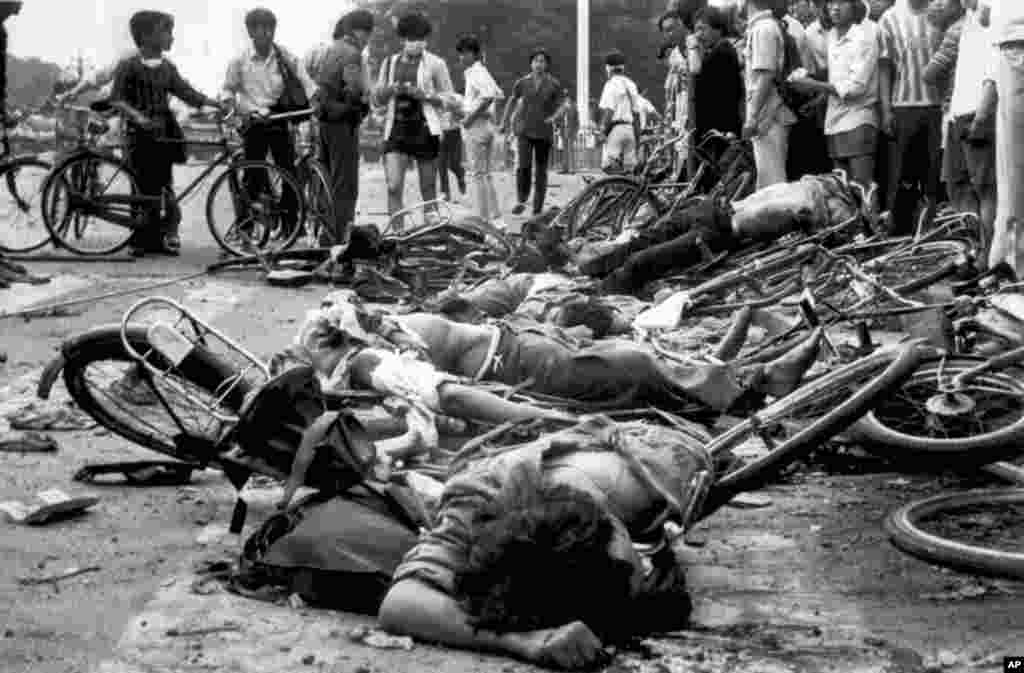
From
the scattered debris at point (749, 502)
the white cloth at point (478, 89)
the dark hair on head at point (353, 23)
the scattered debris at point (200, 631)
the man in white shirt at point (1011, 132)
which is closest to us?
the scattered debris at point (200, 631)

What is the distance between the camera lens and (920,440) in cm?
593

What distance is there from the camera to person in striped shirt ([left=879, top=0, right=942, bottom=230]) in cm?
1180

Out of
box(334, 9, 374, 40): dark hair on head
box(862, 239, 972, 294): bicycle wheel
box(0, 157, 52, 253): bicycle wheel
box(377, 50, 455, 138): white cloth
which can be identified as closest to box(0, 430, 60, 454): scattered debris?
box(862, 239, 972, 294): bicycle wheel

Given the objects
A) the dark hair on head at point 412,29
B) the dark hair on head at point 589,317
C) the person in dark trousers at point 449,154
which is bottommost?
the person in dark trousers at point 449,154

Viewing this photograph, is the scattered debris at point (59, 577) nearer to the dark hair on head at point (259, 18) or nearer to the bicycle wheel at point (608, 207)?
the bicycle wheel at point (608, 207)

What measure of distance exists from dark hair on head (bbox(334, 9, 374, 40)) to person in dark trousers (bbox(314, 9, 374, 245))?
0.71 ft

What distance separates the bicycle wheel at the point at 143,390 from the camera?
5977 millimetres

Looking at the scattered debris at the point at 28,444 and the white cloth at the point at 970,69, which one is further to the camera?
the white cloth at the point at 970,69

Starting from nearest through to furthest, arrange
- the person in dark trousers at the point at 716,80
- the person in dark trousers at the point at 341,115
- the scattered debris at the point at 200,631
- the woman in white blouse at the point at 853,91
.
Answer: the scattered debris at the point at 200,631 → the woman in white blouse at the point at 853,91 → the person in dark trousers at the point at 716,80 → the person in dark trousers at the point at 341,115

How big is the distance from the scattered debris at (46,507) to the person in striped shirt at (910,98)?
775 centimetres

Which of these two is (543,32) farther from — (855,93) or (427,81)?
(855,93)

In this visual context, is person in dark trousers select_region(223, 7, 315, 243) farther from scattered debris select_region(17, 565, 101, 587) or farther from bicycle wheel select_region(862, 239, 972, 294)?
scattered debris select_region(17, 565, 101, 587)

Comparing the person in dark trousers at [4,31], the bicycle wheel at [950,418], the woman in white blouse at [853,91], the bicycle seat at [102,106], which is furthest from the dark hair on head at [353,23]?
the bicycle wheel at [950,418]

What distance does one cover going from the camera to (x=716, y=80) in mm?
13438
